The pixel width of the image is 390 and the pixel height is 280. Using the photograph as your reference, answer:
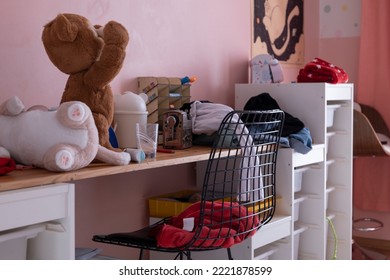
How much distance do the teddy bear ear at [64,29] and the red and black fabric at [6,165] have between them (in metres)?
0.42

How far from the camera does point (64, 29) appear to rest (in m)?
1.87

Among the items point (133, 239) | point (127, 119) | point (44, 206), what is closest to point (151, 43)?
point (127, 119)

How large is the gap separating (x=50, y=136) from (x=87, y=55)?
358 millimetres

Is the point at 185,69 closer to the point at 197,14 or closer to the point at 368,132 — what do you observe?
the point at 197,14

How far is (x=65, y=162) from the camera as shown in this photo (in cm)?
165

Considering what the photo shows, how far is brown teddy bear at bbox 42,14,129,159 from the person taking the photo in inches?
75.1

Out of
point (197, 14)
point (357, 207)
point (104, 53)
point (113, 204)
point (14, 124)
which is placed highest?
point (197, 14)

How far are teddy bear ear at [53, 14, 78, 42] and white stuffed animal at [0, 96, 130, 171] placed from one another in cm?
26

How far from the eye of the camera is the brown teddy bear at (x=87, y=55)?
191cm

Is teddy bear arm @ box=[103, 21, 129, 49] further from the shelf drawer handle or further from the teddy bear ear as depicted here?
the shelf drawer handle

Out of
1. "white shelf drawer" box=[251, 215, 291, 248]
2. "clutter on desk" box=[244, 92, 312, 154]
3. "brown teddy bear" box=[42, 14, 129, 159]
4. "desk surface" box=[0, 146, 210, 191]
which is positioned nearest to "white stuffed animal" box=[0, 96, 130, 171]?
"desk surface" box=[0, 146, 210, 191]

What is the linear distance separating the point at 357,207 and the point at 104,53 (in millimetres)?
2548

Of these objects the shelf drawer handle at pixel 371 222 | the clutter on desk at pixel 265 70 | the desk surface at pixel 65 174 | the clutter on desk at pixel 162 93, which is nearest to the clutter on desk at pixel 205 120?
the clutter on desk at pixel 162 93

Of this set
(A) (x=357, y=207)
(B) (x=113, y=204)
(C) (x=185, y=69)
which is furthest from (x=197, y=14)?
(A) (x=357, y=207)
